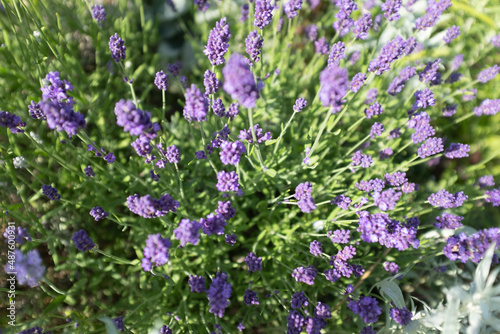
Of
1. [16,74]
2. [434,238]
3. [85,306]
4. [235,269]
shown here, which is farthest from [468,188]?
[16,74]

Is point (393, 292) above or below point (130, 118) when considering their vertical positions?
below

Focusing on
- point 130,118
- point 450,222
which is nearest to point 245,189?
point 130,118

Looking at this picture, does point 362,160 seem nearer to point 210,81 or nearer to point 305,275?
point 305,275

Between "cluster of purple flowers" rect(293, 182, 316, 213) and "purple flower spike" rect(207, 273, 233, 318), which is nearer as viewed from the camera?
"purple flower spike" rect(207, 273, 233, 318)

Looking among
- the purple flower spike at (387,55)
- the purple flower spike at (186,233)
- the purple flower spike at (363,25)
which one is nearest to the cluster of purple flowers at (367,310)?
the purple flower spike at (186,233)

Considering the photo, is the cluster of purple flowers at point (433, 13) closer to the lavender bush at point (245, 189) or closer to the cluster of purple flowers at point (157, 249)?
the lavender bush at point (245, 189)

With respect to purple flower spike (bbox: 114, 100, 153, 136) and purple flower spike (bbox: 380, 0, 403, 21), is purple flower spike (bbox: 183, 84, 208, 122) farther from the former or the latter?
purple flower spike (bbox: 380, 0, 403, 21)

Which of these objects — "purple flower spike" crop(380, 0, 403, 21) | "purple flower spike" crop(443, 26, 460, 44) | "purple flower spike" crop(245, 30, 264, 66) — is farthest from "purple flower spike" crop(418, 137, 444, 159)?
"purple flower spike" crop(245, 30, 264, 66)
